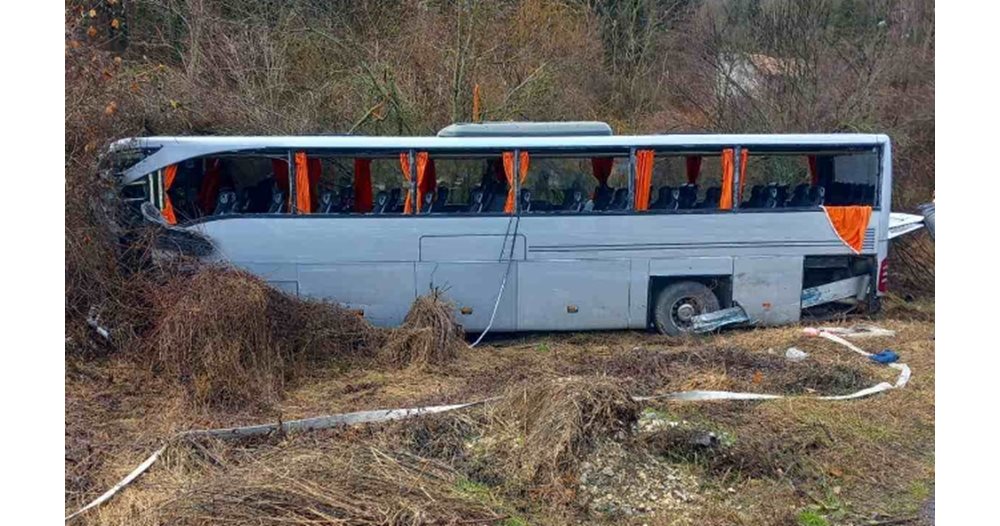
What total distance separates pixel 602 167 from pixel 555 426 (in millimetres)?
6143

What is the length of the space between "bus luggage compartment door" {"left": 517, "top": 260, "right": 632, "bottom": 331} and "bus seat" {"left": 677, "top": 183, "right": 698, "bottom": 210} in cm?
129

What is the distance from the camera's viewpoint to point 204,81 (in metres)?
16.4

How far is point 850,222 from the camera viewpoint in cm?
1152

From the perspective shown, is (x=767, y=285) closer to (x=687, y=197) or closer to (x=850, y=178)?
(x=687, y=197)

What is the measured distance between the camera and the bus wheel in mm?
11547

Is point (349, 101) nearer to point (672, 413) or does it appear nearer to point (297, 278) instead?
point (297, 278)

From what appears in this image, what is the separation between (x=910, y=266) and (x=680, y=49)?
9213mm

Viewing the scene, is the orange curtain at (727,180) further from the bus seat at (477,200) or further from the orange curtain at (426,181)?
the orange curtain at (426,181)

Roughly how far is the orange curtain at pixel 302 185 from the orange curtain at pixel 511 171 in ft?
8.12

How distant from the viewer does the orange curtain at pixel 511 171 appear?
36.4 feet

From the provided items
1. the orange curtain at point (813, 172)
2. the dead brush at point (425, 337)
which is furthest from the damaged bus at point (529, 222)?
the dead brush at point (425, 337)

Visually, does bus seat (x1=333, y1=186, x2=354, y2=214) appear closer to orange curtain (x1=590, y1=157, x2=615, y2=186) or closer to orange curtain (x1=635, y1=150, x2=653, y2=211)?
orange curtain (x1=590, y1=157, x2=615, y2=186)

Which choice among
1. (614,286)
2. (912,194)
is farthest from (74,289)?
(912,194)

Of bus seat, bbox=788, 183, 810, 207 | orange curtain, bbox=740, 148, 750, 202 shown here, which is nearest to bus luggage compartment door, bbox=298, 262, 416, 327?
orange curtain, bbox=740, 148, 750, 202
